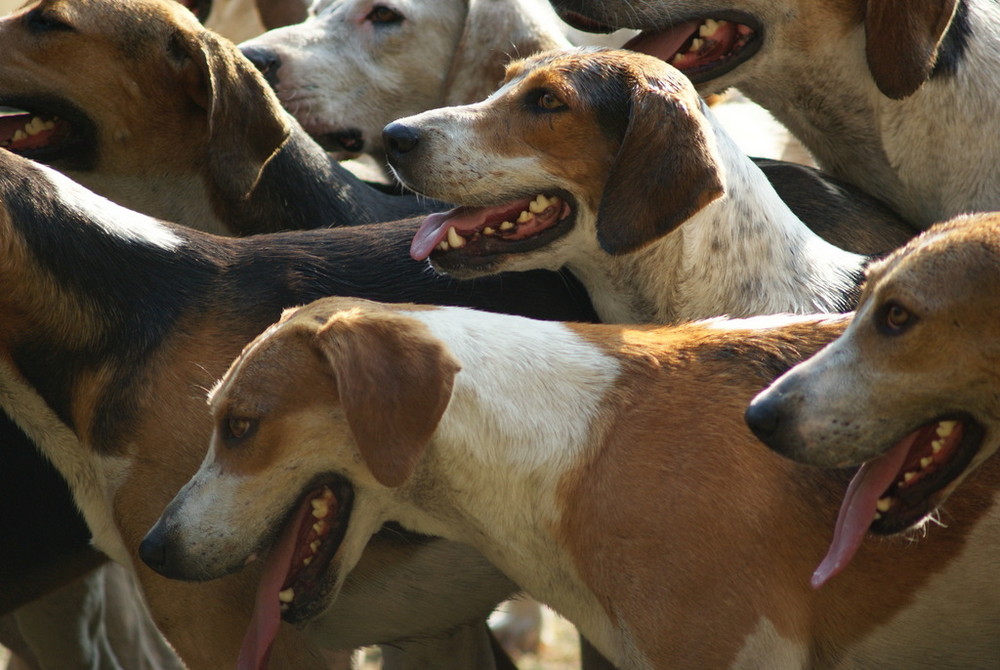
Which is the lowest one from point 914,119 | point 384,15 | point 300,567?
point 300,567

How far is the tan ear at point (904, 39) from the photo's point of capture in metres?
4.45

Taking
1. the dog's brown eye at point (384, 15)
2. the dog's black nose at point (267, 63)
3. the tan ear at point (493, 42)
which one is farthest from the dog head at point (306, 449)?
the dog's brown eye at point (384, 15)

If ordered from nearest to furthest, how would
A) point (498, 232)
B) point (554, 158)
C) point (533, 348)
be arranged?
1. point (533, 348)
2. point (554, 158)
3. point (498, 232)

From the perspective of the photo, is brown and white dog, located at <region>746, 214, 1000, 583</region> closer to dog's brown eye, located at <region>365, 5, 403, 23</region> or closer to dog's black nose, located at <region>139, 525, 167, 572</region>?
dog's black nose, located at <region>139, 525, 167, 572</region>

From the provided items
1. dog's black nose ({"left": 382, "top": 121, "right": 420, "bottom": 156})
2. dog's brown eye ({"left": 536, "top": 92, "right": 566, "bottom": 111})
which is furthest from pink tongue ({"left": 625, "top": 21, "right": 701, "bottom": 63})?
dog's black nose ({"left": 382, "top": 121, "right": 420, "bottom": 156})

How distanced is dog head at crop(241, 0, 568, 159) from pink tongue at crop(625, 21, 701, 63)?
3.09ft

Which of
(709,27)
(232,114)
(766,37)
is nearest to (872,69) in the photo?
(766,37)

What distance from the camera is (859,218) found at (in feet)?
16.0

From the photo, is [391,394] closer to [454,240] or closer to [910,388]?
[454,240]

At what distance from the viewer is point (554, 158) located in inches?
164

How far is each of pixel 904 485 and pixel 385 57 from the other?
12.1 feet

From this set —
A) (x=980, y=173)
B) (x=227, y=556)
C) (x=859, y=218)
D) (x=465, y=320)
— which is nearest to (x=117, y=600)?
(x=227, y=556)

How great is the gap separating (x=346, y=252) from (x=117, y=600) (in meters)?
2.72

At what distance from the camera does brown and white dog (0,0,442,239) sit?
4.79m
